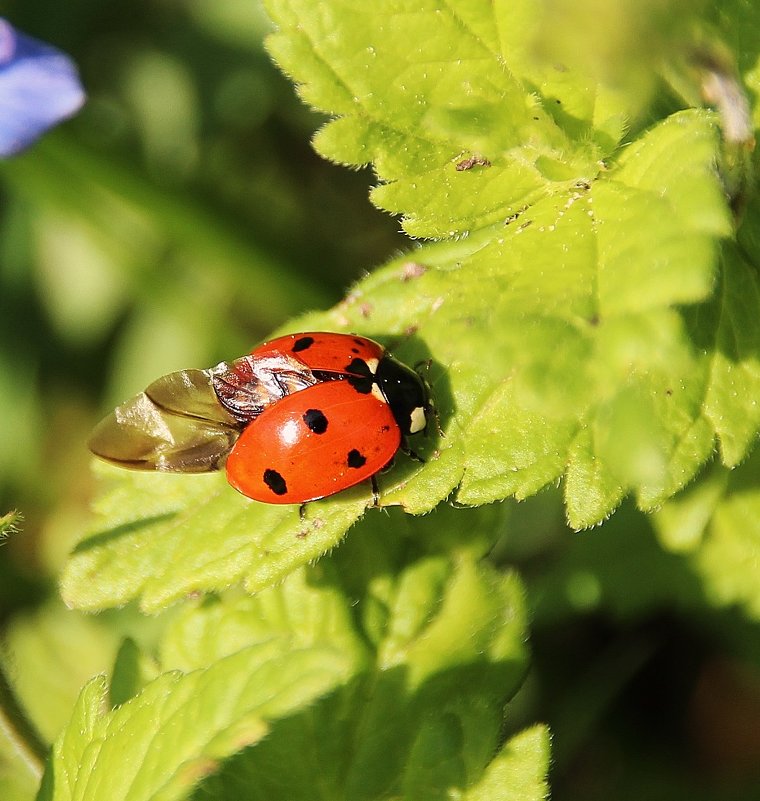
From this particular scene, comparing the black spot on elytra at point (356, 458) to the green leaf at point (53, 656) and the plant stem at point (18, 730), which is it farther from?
the green leaf at point (53, 656)

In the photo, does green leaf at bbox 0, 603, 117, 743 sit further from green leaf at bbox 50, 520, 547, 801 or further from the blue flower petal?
the blue flower petal

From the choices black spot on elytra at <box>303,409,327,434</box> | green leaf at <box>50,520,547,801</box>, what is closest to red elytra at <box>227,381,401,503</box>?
black spot on elytra at <box>303,409,327,434</box>

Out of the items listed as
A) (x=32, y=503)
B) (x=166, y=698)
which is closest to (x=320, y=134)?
(x=166, y=698)

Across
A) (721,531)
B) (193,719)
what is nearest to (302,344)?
(193,719)

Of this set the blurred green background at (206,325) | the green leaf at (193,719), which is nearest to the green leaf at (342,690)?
the green leaf at (193,719)

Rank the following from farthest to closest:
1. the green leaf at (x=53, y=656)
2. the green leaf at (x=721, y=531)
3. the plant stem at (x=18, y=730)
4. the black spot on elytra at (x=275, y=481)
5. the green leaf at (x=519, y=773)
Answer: the green leaf at (x=53, y=656), the green leaf at (x=721, y=531), the plant stem at (x=18, y=730), the black spot on elytra at (x=275, y=481), the green leaf at (x=519, y=773)

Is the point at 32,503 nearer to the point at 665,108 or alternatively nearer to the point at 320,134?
the point at 320,134

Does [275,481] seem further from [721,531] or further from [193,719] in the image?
[721,531]
